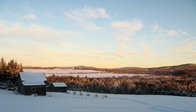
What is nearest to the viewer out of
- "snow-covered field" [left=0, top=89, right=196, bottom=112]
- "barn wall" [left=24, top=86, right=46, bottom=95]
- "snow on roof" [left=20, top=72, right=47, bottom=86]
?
"snow-covered field" [left=0, top=89, right=196, bottom=112]

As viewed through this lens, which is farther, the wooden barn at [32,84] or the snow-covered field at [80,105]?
the wooden barn at [32,84]

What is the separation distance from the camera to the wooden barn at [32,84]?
125 ft

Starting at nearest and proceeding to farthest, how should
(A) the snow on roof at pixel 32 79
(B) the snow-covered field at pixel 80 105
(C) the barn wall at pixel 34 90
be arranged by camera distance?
1. (B) the snow-covered field at pixel 80 105
2. (C) the barn wall at pixel 34 90
3. (A) the snow on roof at pixel 32 79

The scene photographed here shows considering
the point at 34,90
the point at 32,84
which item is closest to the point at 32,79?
the point at 32,84

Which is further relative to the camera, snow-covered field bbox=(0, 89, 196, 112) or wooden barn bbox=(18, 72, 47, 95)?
wooden barn bbox=(18, 72, 47, 95)

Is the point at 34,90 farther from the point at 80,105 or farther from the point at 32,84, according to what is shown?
the point at 80,105

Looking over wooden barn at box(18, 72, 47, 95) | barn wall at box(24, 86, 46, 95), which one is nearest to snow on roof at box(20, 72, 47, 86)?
wooden barn at box(18, 72, 47, 95)

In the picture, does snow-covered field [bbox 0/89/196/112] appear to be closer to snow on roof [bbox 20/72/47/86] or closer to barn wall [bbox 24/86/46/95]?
barn wall [bbox 24/86/46/95]

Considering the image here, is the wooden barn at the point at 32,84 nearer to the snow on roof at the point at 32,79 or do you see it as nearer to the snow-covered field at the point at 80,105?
the snow on roof at the point at 32,79

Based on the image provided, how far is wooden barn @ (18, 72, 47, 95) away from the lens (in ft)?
125

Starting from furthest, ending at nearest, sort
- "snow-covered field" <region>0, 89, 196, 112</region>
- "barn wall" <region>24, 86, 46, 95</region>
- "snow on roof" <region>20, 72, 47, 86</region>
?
"snow on roof" <region>20, 72, 47, 86</region>
"barn wall" <region>24, 86, 46, 95</region>
"snow-covered field" <region>0, 89, 196, 112</region>

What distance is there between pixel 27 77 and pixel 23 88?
108 inches

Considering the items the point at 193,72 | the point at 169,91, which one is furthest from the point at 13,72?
the point at 193,72

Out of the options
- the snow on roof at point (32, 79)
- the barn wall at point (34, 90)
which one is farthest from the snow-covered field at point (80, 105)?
the snow on roof at point (32, 79)
